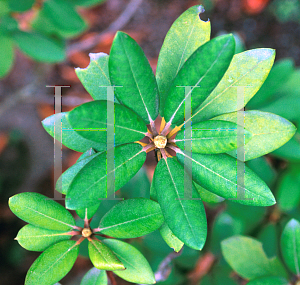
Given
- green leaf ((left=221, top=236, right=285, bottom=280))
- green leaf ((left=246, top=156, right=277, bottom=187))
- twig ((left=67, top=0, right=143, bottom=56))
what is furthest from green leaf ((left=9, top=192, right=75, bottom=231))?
twig ((left=67, top=0, right=143, bottom=56))

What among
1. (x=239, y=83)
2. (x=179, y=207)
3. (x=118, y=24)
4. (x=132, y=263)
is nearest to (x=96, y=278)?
(x=132, y=263)

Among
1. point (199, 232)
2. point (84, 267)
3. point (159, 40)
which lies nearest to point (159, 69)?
point (199, 232)

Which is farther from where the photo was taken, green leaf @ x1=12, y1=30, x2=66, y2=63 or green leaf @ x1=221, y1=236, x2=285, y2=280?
green leaf @ x1=12, y1=30, x2=66, y2=63

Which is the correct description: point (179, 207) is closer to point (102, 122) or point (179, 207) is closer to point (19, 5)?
point (102, 122)

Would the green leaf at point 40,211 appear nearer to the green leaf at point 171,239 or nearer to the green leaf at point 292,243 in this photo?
the green leaf at point 171,239

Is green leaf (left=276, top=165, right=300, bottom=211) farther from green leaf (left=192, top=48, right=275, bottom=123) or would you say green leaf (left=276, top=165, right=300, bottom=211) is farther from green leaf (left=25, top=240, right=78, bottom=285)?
green leaf (left=25, top=240, right=78, bottom=285)

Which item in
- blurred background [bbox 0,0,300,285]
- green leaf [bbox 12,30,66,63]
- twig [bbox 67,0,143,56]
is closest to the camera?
green leaf [bbox 12,30,66,63]

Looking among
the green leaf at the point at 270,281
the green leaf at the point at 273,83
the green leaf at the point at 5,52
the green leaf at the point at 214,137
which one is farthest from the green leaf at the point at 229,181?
the green leaf at the point at 5,52
